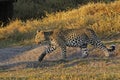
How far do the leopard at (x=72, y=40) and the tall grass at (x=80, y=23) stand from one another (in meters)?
3.33

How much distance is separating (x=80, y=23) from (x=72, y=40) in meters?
5.16

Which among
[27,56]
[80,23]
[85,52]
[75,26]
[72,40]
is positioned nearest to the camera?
[72,40]

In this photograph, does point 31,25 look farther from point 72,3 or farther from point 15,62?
point 72,3

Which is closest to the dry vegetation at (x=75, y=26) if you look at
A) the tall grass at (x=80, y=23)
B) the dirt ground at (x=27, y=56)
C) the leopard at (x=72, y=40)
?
the tall grass at (x=80, y=23)

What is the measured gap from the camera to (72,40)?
41.8 ft

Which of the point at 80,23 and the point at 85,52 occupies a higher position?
the point at 80,23

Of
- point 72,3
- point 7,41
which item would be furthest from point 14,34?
point 72,3

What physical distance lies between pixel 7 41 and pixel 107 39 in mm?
4451

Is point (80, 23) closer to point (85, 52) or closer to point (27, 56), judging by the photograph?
point (27, 56)

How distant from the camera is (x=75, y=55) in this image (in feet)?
45.4

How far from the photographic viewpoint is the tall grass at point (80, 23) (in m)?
16.7

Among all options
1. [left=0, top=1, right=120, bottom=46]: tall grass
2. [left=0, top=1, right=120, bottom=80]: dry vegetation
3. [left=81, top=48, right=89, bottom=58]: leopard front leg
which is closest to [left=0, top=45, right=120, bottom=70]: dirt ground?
[left=0, top=1, right=120, bottom=80]: dry vegetation

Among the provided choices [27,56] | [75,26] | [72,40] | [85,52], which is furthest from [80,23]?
[72,40]

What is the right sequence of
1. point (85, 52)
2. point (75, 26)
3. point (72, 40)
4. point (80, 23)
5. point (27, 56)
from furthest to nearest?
point (80, 23) < point (75, 26) < point (27, 56) < point (85, 52) < point (72, 40)
